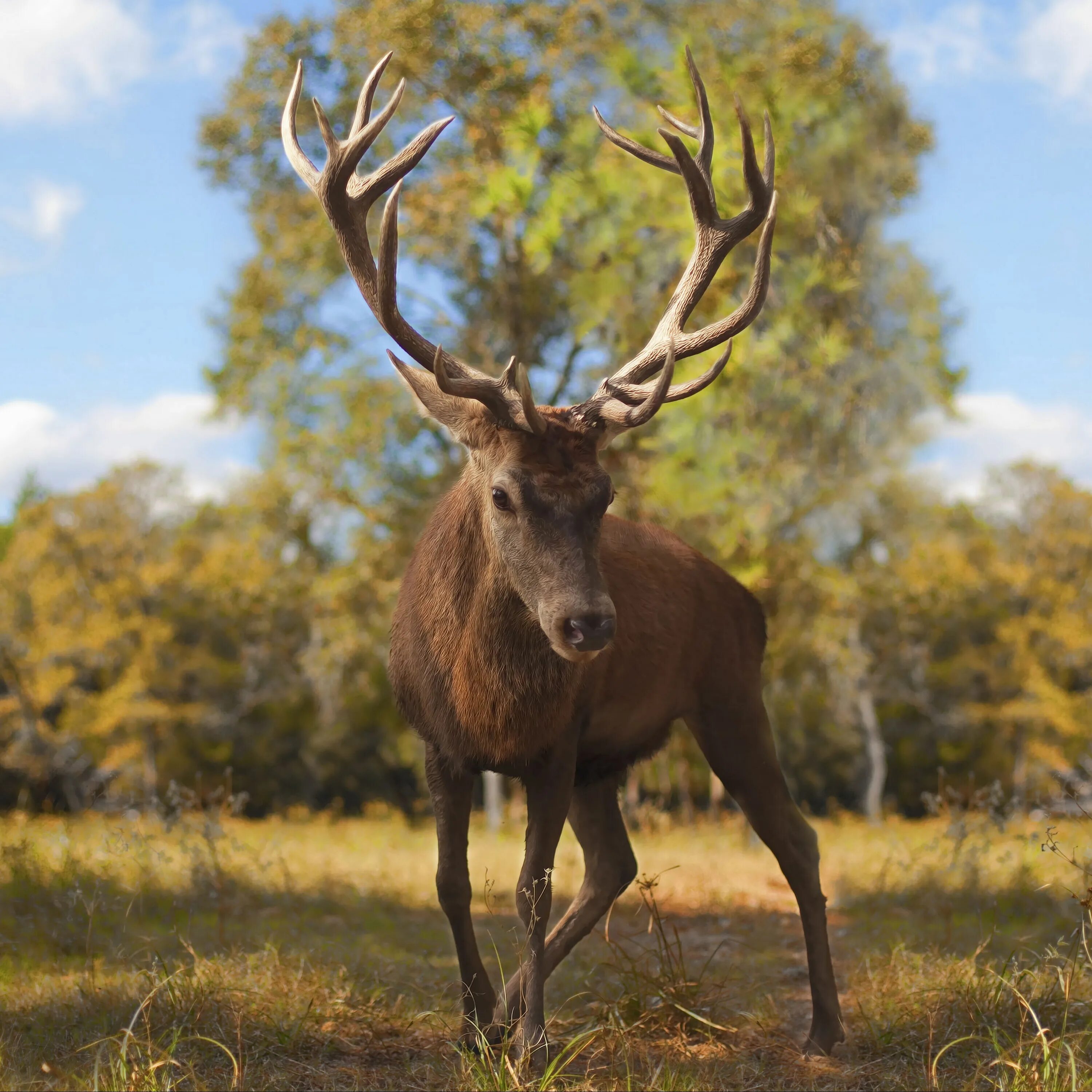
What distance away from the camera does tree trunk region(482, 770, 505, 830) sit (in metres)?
16.0

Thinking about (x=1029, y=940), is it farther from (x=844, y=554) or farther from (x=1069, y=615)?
(x=1069, y=615)

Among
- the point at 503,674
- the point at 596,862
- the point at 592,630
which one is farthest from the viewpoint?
the point at 596,862

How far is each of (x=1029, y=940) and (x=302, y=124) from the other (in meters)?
13.0

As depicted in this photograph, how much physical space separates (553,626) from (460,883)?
1.25 meters

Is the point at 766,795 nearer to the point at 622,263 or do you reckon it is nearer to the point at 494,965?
the point at 494,965

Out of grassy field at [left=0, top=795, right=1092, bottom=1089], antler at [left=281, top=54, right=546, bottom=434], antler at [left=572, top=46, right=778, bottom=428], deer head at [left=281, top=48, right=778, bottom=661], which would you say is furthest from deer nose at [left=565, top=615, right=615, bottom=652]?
grassy field at [left=0, top=795, right=1092, bottom=1089]

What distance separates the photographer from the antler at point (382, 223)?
4129 millimetres

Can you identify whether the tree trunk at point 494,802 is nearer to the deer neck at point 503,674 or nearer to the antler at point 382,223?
the deer neck at point 503,674

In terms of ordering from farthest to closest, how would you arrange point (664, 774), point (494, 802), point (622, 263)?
point (664, 774) < point (494, 802) < point (622, 263)

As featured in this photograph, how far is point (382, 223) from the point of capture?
13.4 feet

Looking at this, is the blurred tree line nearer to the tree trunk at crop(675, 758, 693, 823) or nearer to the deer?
the tree trunk at crop(675, 758, 693, 823)

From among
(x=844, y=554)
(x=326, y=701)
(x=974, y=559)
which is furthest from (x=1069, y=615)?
(x=326, y=701)

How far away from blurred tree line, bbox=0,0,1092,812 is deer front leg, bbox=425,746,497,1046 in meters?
6.03

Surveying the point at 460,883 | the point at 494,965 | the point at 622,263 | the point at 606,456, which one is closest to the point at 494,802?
the point at 606,456
